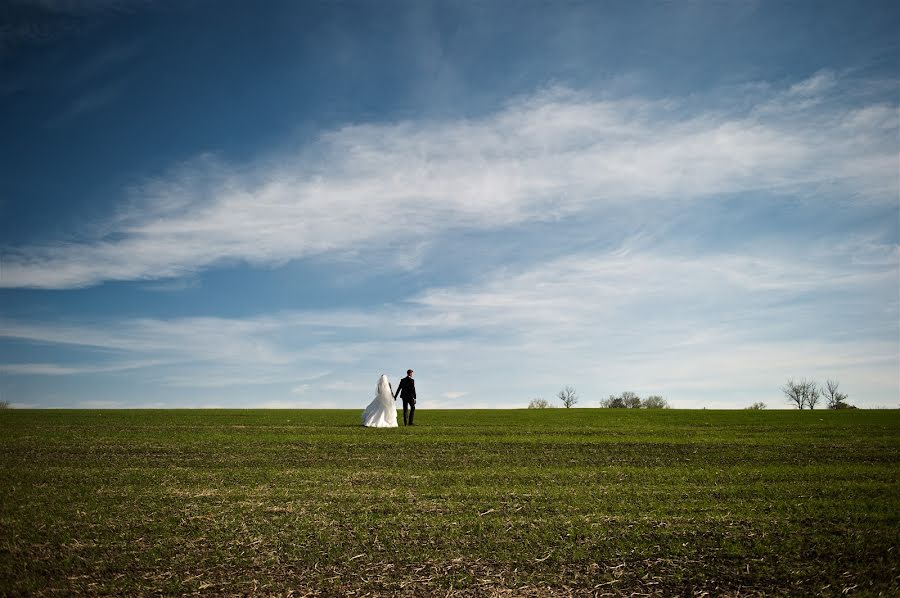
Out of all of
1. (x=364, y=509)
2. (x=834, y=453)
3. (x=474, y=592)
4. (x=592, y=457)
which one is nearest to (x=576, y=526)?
(x=474, y=592)

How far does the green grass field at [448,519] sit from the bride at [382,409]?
8358 millimetres

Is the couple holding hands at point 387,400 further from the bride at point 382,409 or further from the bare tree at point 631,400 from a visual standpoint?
the bare tree at point 631,400

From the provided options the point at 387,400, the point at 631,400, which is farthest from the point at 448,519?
the point at 631,400

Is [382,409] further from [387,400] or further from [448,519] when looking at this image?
[448,519]

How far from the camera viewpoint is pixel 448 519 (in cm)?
1070

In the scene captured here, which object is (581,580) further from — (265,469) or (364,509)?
(265,469)

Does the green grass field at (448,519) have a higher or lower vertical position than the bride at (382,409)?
lower

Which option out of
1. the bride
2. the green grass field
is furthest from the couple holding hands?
the green grass field

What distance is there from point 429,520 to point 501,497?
238cm

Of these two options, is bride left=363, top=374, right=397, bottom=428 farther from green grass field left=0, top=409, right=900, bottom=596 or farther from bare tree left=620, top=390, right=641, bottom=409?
bare tree left=620, top=390, right=641, bottom=409

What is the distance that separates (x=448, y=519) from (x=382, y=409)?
62.1ft

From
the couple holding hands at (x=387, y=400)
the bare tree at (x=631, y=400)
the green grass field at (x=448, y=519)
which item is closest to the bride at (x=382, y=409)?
the couple holding hands at (x=387, y=400)

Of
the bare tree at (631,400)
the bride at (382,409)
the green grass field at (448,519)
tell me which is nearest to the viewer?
the green grass field at (448,519)

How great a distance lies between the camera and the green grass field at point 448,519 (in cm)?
816
